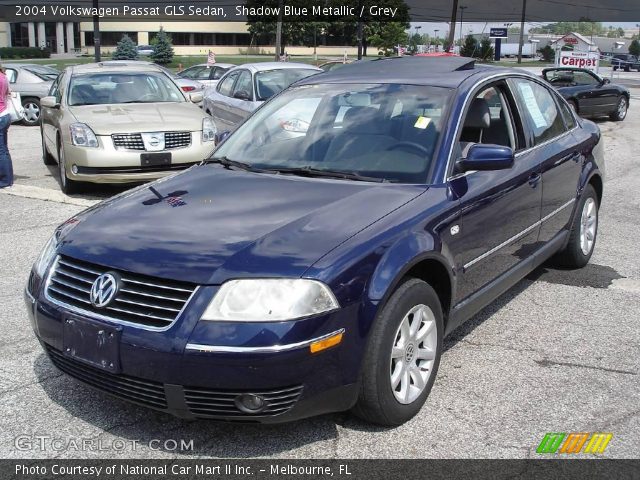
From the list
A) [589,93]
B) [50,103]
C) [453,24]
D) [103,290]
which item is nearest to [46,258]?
[103,290]

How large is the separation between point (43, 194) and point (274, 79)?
4346 millimetres

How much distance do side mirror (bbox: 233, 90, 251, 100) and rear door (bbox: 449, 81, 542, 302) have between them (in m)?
7.48

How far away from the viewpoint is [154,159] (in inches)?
350

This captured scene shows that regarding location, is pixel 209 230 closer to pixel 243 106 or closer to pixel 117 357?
pixel 117 357

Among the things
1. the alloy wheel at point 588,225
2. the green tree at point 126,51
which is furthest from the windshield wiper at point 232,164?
the green tree at point 126,51

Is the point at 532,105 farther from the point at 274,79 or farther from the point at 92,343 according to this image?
the point at 274,79

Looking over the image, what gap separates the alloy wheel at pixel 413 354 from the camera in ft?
11.2

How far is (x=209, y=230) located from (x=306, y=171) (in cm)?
94

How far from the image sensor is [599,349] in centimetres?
447

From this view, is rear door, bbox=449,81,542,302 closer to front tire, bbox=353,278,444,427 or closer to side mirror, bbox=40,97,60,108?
front tire, bbox=353,278,444,427

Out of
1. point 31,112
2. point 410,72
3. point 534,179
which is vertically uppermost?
point 410,72

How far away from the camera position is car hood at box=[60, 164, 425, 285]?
3.11 m

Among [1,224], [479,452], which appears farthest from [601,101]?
[479,452]

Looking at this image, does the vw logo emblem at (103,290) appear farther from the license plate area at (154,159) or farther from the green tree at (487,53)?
the green tree at (487,53)
